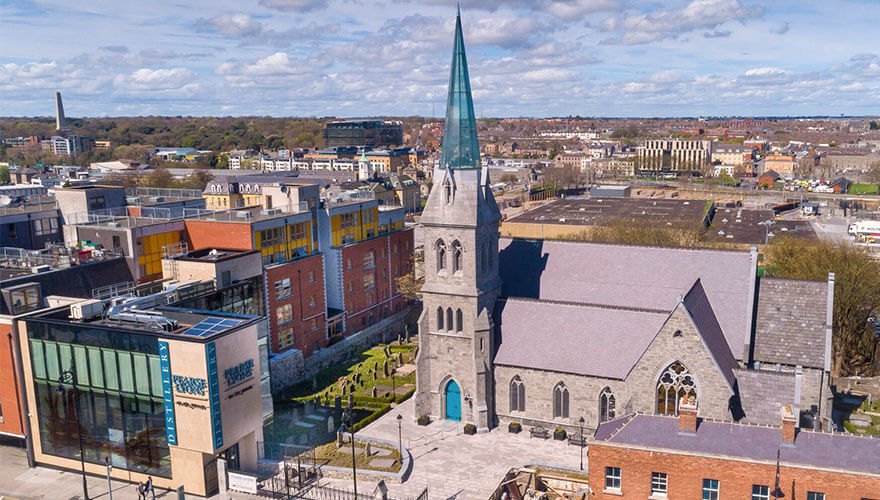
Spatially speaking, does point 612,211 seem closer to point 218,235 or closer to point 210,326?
point 218,235

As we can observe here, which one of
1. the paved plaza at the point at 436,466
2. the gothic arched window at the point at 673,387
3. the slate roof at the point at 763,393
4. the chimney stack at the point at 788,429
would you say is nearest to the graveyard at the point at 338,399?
the paved plaza at the point at 436,466

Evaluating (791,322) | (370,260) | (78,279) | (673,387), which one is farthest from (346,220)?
(791,322)

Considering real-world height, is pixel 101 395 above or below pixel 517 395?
above

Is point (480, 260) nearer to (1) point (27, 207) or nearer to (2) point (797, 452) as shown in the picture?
(2) point (797, 452)

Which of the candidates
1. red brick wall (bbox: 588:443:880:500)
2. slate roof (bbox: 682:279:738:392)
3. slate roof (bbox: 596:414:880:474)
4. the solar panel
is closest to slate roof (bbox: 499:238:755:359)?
slate roof (bbox: 682:279:738:392)

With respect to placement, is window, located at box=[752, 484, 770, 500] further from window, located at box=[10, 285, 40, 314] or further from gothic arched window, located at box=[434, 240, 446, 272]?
window, located at box=[10, 285, 40, 314]

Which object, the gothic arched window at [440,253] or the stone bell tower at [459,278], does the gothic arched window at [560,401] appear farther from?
the gothic arched window at [440,253]
